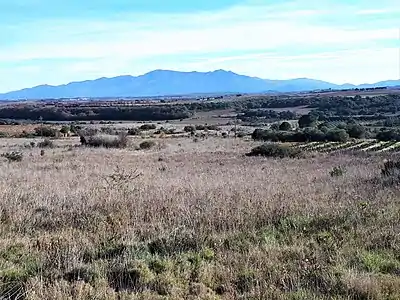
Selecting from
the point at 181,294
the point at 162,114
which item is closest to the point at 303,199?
the point at 181,294

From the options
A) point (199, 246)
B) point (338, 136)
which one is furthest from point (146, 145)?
point (199, 246)

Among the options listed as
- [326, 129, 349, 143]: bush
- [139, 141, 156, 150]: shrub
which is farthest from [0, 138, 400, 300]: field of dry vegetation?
[326, 129, 349, 143]: bush

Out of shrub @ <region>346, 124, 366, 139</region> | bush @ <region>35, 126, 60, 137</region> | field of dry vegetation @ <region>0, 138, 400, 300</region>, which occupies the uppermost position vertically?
field of dry vegetation @ <region>0, 138, 400, 300</region>

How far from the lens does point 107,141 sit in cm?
4397

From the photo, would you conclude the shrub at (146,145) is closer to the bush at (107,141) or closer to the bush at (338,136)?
the bush at (107,141)

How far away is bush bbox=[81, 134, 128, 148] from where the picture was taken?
43.6 meters

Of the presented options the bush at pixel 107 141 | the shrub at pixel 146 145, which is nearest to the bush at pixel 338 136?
the shrub at pixel 146 145

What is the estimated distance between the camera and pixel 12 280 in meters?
5.70

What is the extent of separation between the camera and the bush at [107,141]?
1718 inches

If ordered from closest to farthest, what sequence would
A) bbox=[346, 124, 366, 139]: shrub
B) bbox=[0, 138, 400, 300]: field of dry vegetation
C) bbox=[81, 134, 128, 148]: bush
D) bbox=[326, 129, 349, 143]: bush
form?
bbox=[0, 138, 400, 300]: field of dry vegetation → bbox=[81, 134, 128, 148]: bush → bbox=[326, 129, 349, 143]: bush → bbox=[346, 124, 366, 139]: shrub

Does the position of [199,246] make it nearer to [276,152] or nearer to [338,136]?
[276,152]

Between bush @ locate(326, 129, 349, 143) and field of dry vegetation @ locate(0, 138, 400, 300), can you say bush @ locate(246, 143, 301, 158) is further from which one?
field of dry vegetation @ locate(0, 138, 400, 300)

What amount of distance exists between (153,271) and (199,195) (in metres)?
4.25

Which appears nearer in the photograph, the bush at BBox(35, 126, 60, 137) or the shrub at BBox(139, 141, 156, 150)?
the shrub at BBox(139, 141, 156, 150)
